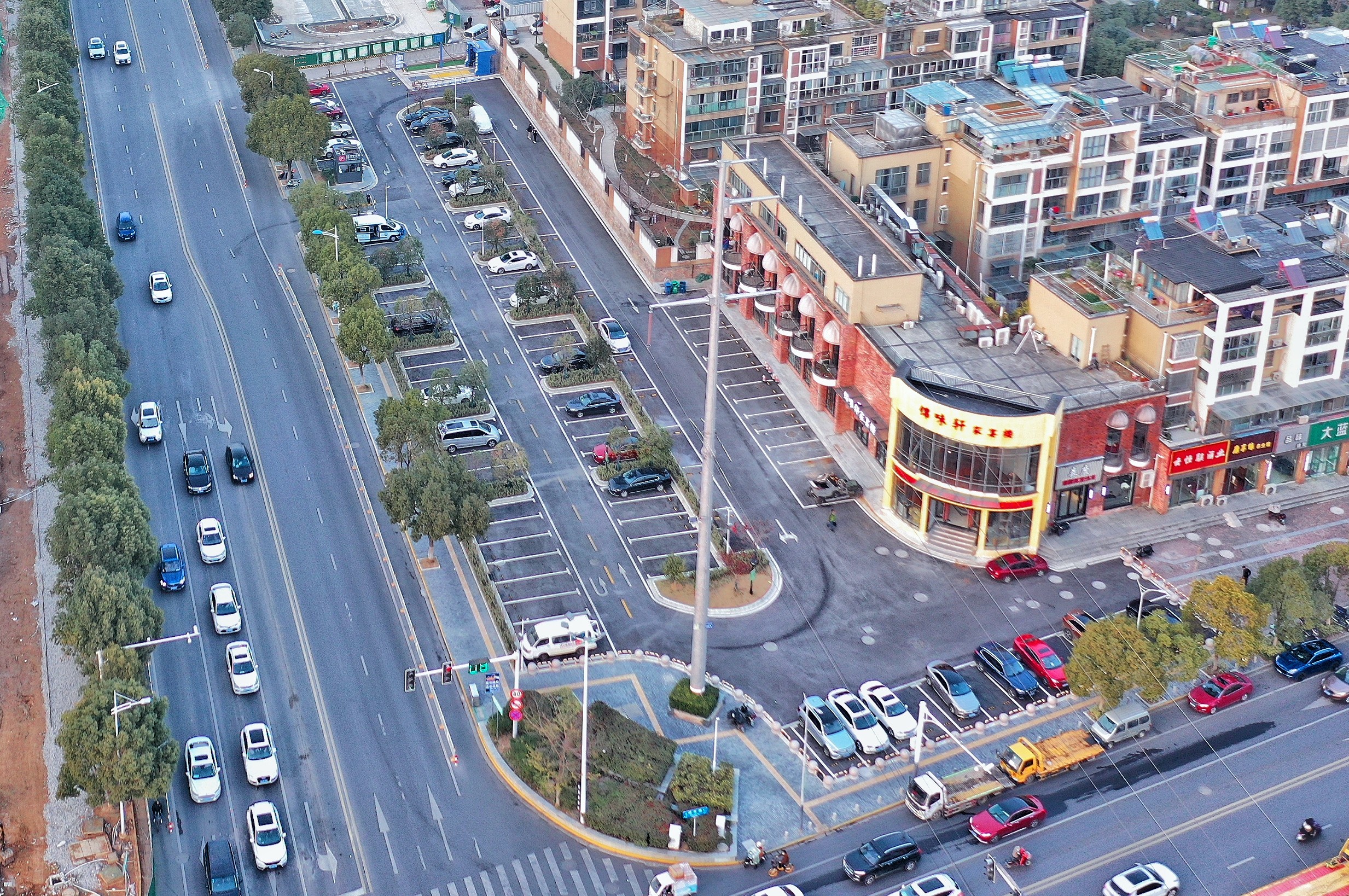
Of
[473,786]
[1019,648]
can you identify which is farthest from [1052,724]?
[473,786]

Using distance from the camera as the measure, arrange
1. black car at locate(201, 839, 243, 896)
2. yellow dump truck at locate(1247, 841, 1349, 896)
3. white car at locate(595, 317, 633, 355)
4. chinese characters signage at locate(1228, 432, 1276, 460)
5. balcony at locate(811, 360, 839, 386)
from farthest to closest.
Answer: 1. white car at locate(595, 317, 633, 355)
2. balcony at locate(811, 360, 839, 386)
3. chinese characters signage at locate(1228, 432, 1276, 460)
4. yellow dump truck at locate(1247, 841, 1349, 896)
5. black car at locate(201, 839, 243, 896)

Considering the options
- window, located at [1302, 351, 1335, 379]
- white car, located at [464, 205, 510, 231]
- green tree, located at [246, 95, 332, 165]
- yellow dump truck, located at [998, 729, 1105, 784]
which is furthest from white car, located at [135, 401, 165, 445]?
window, located at [1302, 351, 1335, 379]

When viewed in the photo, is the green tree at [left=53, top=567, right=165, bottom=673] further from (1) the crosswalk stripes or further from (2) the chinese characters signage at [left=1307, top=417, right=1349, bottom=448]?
(2) the chinese characters signage at [left=1307, top=417, right=1349, bottom=448]

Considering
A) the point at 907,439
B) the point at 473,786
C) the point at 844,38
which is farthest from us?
the point at 844,38

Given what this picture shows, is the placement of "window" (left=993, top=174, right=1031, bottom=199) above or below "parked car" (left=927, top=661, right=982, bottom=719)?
above

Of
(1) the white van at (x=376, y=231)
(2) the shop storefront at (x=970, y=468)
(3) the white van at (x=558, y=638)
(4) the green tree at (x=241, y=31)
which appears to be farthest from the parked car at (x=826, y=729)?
(4) the green tree at (x=241, y=31)

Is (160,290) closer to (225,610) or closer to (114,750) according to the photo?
(225,610)

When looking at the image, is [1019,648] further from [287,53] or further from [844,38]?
[287,53]
